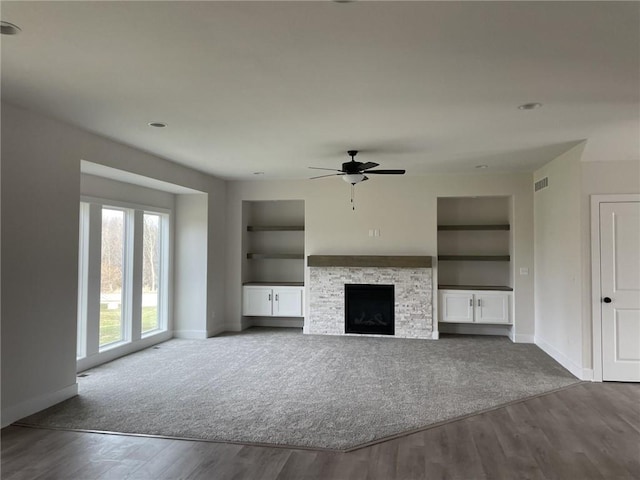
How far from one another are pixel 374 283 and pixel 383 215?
1.17m

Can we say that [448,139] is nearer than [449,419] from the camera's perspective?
No

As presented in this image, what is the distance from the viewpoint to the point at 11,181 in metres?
3.59

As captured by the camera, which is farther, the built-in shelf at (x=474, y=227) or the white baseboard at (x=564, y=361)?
the built-in shelf at (x=474, y=227)

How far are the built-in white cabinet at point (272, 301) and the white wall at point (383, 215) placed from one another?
18 centimetres

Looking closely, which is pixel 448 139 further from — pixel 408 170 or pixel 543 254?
pixel 543 254

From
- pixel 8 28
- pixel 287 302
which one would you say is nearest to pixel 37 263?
pixel 8 28

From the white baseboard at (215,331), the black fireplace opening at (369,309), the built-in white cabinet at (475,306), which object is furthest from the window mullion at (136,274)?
the built-in white cabinet at (475,306)

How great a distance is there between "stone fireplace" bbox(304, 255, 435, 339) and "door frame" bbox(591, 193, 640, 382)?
2558mm

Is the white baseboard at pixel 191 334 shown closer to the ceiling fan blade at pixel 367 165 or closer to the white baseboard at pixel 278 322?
the white baseboard at pixel 278 322

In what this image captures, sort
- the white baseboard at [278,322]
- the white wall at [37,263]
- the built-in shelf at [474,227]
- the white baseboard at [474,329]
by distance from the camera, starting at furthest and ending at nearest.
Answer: the white baseboard at [278,322], the white baseboard at [474,329], the built-in shelf at [474,227], the white wall at [37,263]

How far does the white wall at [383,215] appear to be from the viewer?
6.89 meters

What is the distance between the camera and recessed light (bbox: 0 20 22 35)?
2.30m

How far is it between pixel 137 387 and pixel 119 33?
11.7 ft

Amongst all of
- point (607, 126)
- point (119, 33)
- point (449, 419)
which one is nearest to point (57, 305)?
point (119, 33)
